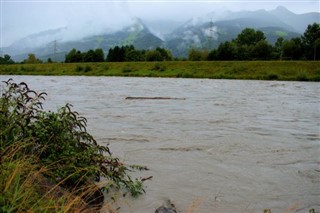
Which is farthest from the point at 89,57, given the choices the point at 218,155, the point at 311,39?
the point at 218,155

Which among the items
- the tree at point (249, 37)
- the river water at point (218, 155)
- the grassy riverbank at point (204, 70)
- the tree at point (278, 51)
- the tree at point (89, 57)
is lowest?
the river water at point (218, 155)

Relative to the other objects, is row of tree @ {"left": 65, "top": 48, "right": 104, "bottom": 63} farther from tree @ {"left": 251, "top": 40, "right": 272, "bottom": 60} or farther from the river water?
the river water

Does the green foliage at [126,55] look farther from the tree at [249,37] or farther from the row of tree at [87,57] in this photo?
the tree at [249,37]

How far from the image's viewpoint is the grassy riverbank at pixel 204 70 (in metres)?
46.5

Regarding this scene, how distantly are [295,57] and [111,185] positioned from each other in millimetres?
83454

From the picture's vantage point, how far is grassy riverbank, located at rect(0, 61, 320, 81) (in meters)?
46.5

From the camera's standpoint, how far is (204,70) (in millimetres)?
52969

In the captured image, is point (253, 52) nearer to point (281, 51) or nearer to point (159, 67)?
point (281, 51)

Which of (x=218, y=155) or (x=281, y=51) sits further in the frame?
(x=281, y=51)

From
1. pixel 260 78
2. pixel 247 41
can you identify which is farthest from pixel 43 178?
pixel 247 41

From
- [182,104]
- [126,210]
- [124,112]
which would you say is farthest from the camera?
[182,104]

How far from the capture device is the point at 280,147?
9.20m

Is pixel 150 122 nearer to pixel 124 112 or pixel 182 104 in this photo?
pixel 124 112

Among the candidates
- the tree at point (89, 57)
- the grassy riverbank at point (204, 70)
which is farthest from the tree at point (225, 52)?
the tree at point (89, 57)
